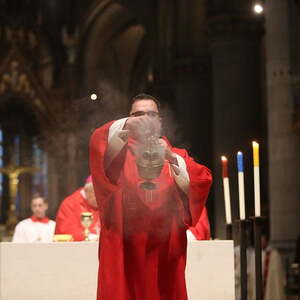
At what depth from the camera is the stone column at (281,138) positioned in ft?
33.3

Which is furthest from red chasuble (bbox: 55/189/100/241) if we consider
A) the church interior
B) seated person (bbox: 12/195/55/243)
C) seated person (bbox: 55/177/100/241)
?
seated person (bbox: 12/195/55/243)

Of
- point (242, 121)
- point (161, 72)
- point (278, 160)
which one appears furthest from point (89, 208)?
point (161, 72)

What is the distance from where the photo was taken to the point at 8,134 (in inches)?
850

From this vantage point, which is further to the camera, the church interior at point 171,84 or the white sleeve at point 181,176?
the church interior at point 171,84

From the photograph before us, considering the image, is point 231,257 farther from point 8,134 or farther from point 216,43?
point 8,134

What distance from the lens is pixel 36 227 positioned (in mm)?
9969

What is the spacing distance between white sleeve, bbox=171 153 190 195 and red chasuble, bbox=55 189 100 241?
3304mm

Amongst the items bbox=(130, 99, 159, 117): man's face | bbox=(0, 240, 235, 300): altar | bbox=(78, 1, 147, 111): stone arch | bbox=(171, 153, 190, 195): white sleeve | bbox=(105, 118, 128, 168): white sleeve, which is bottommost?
bbox=(0, 240, 235, 300): altar

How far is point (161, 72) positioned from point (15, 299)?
15064mm

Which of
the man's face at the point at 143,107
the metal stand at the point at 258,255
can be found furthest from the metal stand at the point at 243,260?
the man's face at the point at 143,107

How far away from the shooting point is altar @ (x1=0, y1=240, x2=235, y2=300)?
17.1 ft

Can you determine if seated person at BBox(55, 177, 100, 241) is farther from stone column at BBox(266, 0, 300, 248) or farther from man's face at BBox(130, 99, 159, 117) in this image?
stone column at BBox(266, 0, 300, 248)

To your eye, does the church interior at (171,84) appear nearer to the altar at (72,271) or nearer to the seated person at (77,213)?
the seated person at (77,213)

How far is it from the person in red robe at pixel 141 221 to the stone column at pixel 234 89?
911 centimetres
